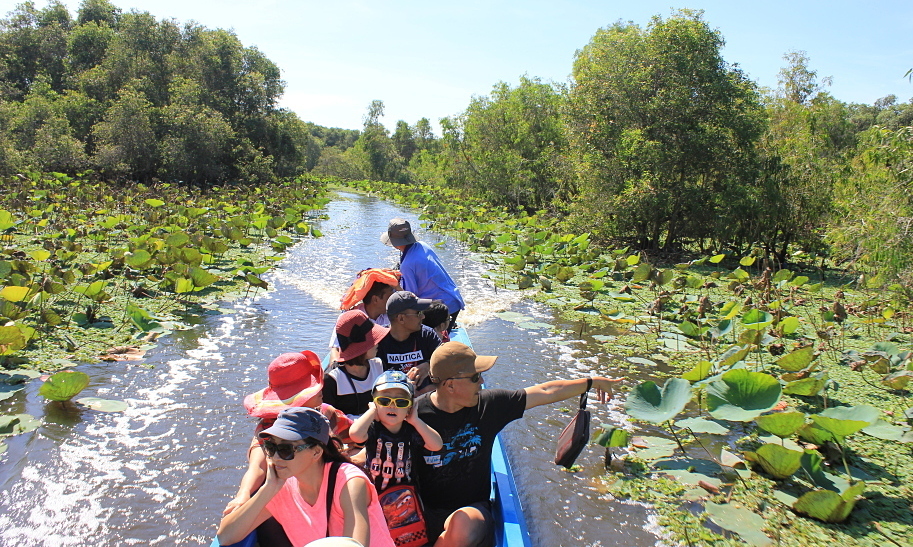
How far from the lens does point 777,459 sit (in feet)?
12.4

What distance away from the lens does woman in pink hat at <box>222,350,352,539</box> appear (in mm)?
2549

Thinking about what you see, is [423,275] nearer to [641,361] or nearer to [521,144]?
[641,361]

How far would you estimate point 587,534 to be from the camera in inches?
146

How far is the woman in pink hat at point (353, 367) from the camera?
3.14m

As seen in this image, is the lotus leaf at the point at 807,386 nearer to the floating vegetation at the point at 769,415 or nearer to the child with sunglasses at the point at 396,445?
the floating vegetation at the point at 769,415

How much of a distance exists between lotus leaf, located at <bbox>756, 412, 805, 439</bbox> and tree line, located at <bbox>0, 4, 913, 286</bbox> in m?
4.15

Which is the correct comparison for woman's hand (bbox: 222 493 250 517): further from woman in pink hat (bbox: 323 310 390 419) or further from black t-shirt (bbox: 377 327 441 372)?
black t-shirt (bbox: 377 327 441 372)

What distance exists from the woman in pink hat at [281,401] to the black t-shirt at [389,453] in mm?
229

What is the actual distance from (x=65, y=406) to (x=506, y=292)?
659 centimetres

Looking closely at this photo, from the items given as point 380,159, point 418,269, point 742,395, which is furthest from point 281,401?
point 380,159

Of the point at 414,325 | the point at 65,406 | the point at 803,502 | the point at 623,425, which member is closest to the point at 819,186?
the point at 623,425

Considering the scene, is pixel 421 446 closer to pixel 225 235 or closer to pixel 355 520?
pixel 355 520

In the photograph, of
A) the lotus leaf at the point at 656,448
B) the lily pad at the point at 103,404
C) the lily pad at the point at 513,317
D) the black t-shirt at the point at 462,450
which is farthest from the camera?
the lily pad at the point at 513,317

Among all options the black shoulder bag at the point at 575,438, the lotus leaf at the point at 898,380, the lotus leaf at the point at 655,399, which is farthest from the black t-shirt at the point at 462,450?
the lotus leaf at the point at 898,380
